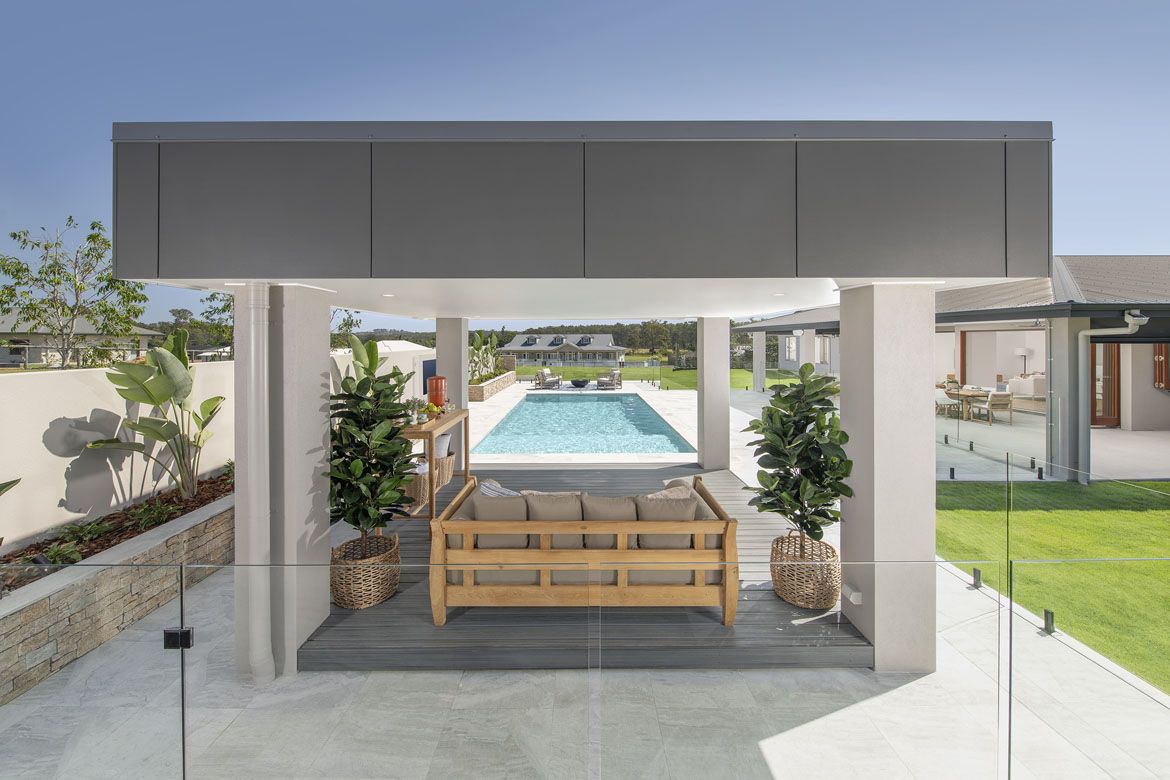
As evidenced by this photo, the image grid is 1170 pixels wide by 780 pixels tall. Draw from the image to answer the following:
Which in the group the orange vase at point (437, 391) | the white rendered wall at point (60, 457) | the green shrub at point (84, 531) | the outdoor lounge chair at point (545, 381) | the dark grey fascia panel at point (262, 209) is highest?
the dark grey fascia panel at point (262, 209)

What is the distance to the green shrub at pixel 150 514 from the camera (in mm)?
Answer: 6320

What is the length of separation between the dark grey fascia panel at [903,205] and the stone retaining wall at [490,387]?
16.9 m

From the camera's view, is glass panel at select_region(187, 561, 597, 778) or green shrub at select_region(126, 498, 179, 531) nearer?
glass panel at select_region(187, 561, 597, 778)

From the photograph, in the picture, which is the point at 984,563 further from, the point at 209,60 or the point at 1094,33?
the point at 209,60

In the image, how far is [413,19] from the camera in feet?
67.2

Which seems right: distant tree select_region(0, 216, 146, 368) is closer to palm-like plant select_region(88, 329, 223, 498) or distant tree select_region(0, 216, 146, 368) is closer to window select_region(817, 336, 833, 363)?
palm-like plant select_region(88, 329, 223, 498)

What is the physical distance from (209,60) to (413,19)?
1718cm

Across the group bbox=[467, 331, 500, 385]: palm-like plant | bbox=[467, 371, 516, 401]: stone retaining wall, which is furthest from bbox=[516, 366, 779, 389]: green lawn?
bbox=[467, 331, 500, 385]: palm-like plant

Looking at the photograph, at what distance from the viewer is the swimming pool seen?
44.5ft

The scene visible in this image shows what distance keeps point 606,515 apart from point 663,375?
24.2m

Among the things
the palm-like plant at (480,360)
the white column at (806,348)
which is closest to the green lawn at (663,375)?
the palm-like plant at (480,360)

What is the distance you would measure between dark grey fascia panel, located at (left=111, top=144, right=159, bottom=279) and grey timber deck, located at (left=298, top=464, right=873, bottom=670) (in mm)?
2607

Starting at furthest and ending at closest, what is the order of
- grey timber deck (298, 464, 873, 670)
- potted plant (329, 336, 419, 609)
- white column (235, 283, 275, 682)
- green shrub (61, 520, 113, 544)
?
green shrub (61, 520, 113, 544)
potted plant (329, 336, 419, 609)
white column (235, 283, 275, 682)
grey timber deck (298, 464, 873, 670)

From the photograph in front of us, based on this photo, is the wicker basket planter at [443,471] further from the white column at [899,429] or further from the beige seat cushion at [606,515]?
the white column at [899,429]
